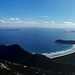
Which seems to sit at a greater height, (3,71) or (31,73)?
(3,71)

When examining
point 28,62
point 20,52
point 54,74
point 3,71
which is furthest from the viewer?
point 20,52

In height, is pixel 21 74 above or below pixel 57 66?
above

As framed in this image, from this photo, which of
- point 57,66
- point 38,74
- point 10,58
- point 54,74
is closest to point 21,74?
point 38,74

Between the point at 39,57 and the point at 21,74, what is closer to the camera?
the point at 21,74

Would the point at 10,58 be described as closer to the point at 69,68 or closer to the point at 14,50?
the point at 14,50

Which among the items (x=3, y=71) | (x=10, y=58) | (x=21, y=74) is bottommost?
(x=10, y=58)

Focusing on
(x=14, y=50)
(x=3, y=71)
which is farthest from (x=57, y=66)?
(x=14, y=50)

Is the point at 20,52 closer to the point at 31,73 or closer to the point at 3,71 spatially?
the point at 31,73

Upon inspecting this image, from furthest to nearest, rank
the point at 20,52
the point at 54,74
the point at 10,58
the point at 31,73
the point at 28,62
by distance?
1. the point at 20,52
2. the point at 10,58
3. the point at 28,62
4. the point at 54,74
5. the point at 31,73

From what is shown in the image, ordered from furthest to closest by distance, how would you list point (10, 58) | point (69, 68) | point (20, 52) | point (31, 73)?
1. point (20, 52)
2. point (10, 58)
3. point (69, 68)
4. point (31, 73)
